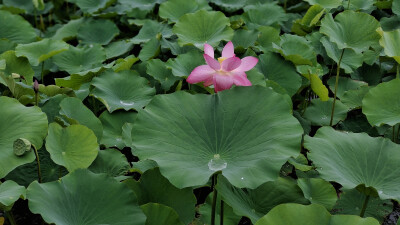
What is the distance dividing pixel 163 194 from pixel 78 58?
46.0 inches

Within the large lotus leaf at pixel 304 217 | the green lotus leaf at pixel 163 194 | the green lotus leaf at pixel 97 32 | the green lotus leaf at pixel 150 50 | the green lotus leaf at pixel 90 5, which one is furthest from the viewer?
the green lotus leaf at pixel 90 5

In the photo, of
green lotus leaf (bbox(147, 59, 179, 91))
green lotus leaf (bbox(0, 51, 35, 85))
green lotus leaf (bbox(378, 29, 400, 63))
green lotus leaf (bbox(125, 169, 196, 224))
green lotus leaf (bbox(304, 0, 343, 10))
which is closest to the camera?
green lotus leaf (bbox(125, 169, 196, 224))

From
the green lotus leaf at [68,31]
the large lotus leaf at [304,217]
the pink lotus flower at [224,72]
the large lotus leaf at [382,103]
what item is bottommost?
the green lotus leaf at [68,31]

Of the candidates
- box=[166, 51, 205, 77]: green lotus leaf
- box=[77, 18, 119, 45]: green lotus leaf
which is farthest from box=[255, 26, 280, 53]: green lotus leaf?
box=[77, 18, 119, 45]: green lotus leaf

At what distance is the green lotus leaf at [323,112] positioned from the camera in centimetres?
189

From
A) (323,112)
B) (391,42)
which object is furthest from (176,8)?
(391,42)

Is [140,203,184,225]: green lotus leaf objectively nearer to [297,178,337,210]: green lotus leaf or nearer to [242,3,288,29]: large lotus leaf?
Answer: [297,178,337,210]: green lotus leaf

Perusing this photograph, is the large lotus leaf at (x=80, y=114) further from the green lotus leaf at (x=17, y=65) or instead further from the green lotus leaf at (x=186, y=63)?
the green lotus leaf at (x=17, y=65)

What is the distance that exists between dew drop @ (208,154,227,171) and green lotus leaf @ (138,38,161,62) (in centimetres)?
103

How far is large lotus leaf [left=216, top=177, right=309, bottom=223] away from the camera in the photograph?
1.34 meters

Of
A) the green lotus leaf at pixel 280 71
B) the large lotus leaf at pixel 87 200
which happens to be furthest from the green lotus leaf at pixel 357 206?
the large lotus leaf at pixel 87 200

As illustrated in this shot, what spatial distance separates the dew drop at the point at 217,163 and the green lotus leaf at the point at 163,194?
145 mm

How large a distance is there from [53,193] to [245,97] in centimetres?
61

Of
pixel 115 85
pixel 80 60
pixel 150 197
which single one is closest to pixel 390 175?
pixel 150 197
